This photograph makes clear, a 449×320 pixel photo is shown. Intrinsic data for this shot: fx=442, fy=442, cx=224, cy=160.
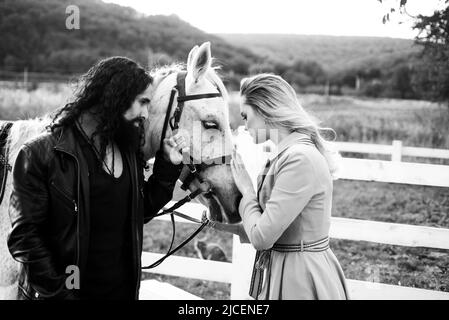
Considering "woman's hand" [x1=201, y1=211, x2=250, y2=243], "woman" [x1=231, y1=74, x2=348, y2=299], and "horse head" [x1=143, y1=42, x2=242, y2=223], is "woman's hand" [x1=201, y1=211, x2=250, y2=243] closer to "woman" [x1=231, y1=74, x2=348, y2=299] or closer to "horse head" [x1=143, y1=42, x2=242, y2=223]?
"horse head" [x1=143, y1=42, x2=242, y2=223]

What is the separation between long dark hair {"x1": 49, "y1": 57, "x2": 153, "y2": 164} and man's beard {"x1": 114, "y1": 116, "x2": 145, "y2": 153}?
1.9 inches

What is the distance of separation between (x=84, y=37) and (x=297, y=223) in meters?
43.8

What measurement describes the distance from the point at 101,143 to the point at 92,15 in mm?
42488

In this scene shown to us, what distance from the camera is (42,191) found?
1990 mm

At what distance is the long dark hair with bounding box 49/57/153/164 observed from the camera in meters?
2.19

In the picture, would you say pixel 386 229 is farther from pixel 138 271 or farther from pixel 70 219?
pixel 70 219

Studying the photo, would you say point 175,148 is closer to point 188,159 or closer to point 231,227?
point 188,159

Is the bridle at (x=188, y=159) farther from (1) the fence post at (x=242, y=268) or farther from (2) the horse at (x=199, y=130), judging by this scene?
(1) the fence post at (x=242, y=268)

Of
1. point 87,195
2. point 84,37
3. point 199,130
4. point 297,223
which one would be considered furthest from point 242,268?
point 84,37

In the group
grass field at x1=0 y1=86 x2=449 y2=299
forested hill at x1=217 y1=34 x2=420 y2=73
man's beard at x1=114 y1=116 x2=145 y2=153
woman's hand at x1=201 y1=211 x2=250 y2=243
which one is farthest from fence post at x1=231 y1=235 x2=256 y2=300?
forested hill at x1=217 y1=34 x2=420 y2=73

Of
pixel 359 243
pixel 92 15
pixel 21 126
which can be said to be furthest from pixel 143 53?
pixel 21 126

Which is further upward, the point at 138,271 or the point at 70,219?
the point at 70,219

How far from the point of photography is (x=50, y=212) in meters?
2.04

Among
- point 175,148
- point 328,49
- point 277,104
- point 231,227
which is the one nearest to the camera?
point 277,104
